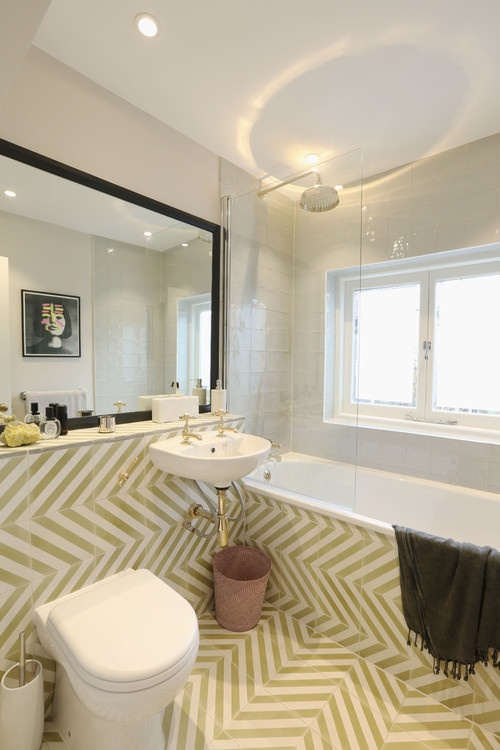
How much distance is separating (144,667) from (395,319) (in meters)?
2.51

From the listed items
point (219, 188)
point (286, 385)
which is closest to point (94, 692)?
point (286, 385)

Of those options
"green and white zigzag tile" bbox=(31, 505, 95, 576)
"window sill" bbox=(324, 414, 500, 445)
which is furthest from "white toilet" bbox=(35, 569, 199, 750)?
"window sill" bbox=(324, 414, 500, 445)

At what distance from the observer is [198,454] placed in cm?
177

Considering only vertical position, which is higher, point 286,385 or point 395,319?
point 395,319

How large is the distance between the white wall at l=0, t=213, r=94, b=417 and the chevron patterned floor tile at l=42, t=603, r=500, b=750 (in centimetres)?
132

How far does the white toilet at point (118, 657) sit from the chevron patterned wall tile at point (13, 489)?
13.8 inches

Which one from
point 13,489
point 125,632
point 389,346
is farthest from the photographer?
point 389,346

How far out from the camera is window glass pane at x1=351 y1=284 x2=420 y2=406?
269cm

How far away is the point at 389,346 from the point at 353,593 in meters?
1.71

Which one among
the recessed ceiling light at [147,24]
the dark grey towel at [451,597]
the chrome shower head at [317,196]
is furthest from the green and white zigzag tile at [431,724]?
the recessed ceiling light at [147,24]

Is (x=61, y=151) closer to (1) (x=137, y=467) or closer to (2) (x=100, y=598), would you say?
(1) (x=137, y=467)

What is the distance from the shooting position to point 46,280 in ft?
5.10

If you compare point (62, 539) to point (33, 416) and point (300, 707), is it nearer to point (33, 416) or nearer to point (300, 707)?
point (33, 416)

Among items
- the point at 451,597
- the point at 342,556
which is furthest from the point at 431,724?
the point at 342,556
